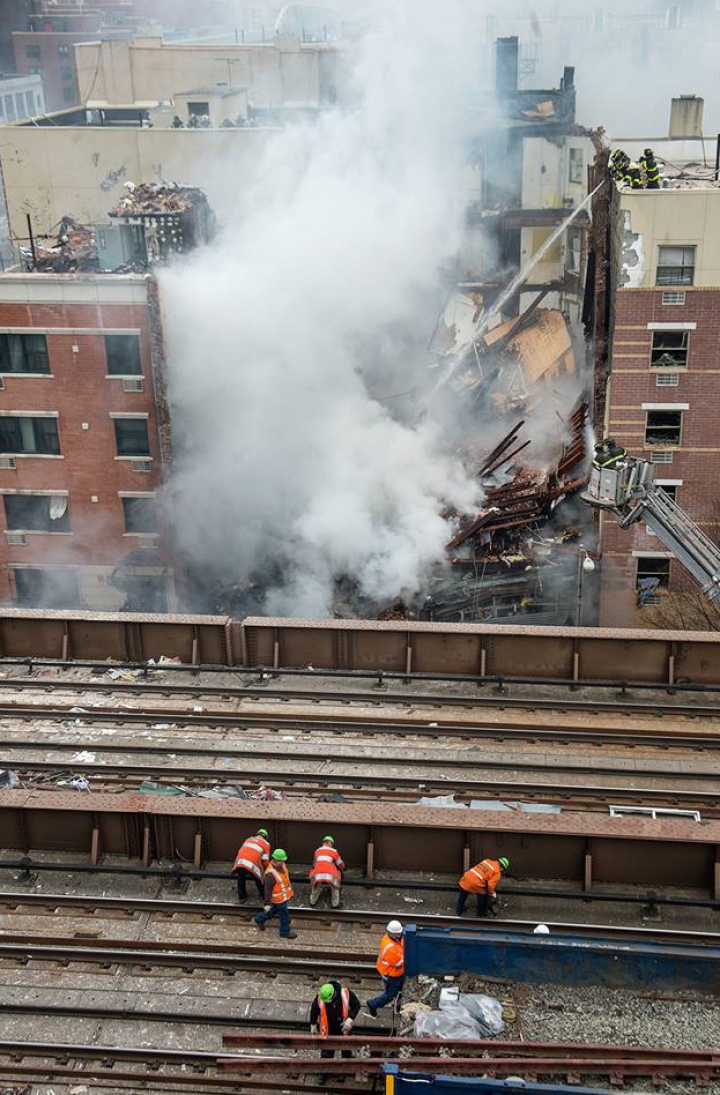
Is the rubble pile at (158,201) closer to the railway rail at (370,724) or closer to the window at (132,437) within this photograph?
the window at (132,437)

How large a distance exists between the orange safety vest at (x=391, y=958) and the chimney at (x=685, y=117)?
25.3m

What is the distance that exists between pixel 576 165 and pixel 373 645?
24.1 m

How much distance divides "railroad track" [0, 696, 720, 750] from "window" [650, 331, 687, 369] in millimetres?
10565

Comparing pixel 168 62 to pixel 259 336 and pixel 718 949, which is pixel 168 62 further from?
pixel 718 949

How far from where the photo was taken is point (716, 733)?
14398mm

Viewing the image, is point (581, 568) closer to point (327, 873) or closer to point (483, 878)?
point (483, 878)

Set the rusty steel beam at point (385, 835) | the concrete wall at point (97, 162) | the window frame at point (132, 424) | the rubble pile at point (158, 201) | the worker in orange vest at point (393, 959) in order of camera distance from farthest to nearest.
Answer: the concrete wall at point (97, 162) → the rubble pile at point (158, 201) → the window frame at point (132, 424) → the rusty steel beam at point (385, 835) → the worker in orange vest at point (393, 959)

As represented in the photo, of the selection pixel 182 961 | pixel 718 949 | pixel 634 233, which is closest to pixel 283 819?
pixel 182 961

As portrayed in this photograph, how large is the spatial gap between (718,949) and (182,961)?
4.90 metres

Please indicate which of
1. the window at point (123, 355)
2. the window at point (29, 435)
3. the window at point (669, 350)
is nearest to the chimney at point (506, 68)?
the window at point (669, 350)

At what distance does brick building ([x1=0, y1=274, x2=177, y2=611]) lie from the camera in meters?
25.1

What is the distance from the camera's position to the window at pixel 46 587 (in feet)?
91.5

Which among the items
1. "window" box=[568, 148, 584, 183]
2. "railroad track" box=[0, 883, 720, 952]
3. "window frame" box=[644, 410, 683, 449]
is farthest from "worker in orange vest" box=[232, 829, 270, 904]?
"window" box=[568, 148, 584, 183]

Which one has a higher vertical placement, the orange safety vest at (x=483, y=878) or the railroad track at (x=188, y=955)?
the orange safety vest at (x=483, y=878)
